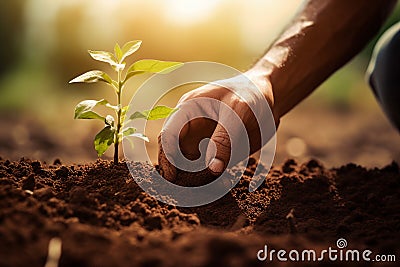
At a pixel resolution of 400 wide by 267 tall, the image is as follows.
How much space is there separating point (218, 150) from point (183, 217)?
0.34 meters

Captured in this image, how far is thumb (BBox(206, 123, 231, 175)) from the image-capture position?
6.27ft

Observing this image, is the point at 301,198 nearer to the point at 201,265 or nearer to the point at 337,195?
the point at 337,195

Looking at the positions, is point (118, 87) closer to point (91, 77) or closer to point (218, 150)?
point (91, 77)

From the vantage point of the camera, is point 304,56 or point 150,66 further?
point 304,56

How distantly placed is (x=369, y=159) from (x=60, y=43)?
3974 millimetres

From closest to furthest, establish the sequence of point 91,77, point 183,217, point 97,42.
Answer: point 183,217
point 91,77
point 97,42

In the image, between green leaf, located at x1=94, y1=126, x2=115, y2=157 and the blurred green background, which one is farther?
the blurred green background

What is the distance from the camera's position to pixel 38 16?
19.9 ft

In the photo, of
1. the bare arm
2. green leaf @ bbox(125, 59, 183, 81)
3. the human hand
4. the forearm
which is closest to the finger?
the human hand

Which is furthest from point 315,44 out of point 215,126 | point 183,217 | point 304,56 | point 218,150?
point 183,217

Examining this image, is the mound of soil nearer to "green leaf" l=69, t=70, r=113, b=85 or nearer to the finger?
the finger

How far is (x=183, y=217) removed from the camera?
1685mm

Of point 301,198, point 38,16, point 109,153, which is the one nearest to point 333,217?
point 301,198

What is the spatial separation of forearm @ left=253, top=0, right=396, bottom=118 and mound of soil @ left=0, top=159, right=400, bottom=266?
0.39m
